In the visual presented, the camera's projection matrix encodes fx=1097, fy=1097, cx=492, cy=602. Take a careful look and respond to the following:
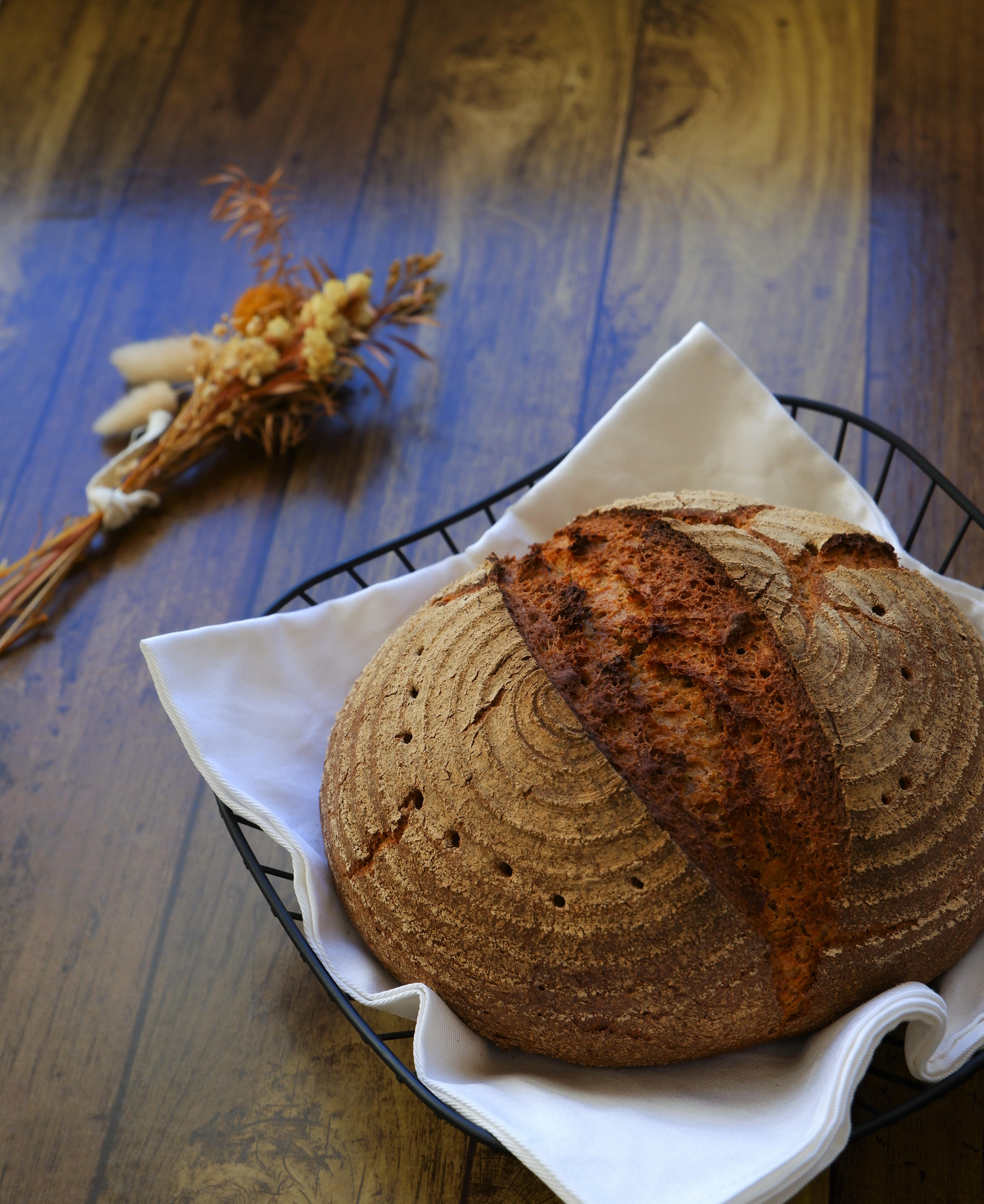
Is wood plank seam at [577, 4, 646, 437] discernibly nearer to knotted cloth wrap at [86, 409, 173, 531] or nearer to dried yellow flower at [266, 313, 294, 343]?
dried yellow flower at [266, 313, 294, 343]

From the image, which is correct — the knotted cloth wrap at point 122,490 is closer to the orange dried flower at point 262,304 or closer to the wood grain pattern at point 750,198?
the orange dried flower at point 262,304

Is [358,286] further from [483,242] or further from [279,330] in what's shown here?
[483,242]

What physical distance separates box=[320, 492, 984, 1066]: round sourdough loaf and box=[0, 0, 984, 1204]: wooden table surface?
0.26 metres

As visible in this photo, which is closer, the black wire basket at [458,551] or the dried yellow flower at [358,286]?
the black wire basket at [458,551]

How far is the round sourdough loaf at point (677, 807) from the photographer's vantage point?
802 mm

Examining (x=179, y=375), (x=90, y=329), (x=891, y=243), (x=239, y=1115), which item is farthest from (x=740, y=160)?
(x=239, y=1115)

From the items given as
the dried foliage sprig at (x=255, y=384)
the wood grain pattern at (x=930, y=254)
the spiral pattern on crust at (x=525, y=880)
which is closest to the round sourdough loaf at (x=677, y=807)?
the spiral pattern on crust at (x=525, y=880)

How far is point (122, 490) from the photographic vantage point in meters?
1.42

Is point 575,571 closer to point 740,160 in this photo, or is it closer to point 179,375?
point 179,375

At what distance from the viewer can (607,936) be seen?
2.62ft

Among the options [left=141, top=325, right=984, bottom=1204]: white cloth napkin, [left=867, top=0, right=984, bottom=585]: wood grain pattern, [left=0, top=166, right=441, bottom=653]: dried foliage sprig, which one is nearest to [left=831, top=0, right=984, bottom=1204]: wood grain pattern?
[left=867, top=0, right=984, bottom=585]: wood grain pattern

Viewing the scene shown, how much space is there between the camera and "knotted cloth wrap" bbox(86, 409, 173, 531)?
4.56 ft

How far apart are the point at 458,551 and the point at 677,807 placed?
2.02 feet

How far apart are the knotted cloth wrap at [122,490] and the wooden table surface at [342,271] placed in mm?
35
